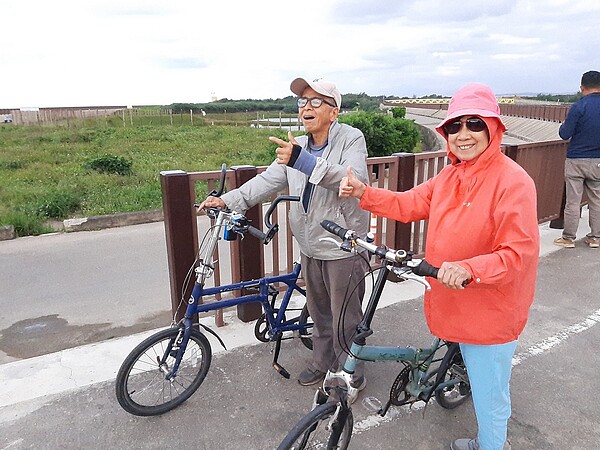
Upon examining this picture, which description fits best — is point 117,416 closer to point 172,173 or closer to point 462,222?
point 172,173

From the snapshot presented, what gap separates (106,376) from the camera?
10.9ft

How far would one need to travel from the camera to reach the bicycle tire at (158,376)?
9.27 ft

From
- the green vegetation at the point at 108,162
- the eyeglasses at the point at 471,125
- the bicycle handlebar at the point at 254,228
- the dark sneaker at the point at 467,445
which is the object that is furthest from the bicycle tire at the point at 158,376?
the green vegetation at the point at 108,162

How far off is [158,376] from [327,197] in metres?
1.58

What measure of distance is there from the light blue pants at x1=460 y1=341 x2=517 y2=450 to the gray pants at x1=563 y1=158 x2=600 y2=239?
14.1 ft

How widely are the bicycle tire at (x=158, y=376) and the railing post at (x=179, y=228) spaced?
0.38m

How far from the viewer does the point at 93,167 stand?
468 inches

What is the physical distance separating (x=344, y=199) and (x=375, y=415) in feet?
4.38

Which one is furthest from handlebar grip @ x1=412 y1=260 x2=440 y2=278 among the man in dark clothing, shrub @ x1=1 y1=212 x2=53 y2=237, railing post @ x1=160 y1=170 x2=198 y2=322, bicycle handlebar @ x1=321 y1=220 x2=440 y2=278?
shrub @ x1=1 y1=212 x2=53 y2=237

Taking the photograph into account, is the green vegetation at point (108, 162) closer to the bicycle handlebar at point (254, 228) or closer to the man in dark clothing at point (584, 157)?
the bicycle handlebar at point (254, 228)

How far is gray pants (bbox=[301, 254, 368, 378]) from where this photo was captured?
9.46ft

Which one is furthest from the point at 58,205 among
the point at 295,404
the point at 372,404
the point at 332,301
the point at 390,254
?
the point at 390,254

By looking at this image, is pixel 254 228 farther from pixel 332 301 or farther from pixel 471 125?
pixel 471 125

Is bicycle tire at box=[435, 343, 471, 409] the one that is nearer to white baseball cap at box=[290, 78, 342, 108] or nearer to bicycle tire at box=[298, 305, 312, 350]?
bicycle tire at box=[298, 305, 312, 350]
